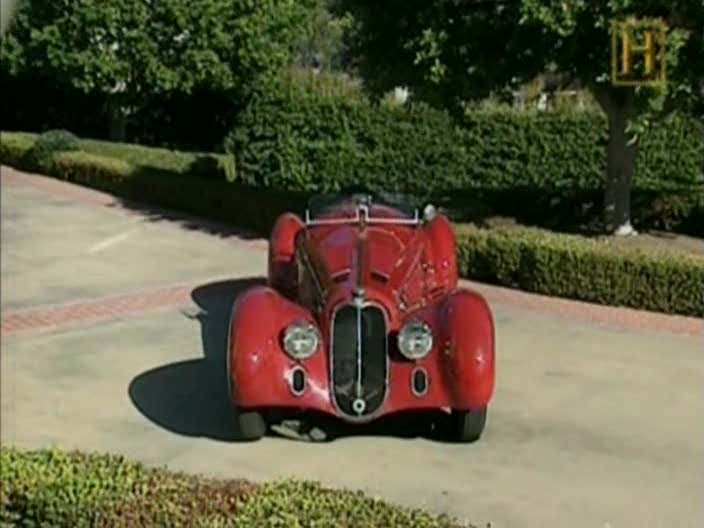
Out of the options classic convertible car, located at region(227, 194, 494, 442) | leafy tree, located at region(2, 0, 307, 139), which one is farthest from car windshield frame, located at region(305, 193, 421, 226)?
leafy tree, located at region(2, 0, 307, 139)

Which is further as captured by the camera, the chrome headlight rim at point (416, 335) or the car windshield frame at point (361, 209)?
the car windshield frame at point (361, 209)

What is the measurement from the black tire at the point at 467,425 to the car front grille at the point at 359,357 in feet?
1.58

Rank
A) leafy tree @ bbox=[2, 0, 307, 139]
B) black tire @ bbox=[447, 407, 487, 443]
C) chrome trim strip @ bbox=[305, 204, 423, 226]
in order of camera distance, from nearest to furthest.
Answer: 1. black tire @ bbox=[447, 407, 487, 443]
2. chrome trim strip @ bbox=[305, 204, 423, 226]
3. leafy tree @ bbox=[2, 0, 307, 139]

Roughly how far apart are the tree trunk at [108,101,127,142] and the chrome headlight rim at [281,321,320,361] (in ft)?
54.3

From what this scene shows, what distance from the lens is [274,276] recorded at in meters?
8.05

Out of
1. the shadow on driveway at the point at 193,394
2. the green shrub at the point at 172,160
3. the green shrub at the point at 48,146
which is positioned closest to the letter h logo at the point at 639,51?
the shadow on driveway at the point at 193,394

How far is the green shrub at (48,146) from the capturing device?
19.0m

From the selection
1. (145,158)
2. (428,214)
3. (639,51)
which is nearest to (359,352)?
(428,214)

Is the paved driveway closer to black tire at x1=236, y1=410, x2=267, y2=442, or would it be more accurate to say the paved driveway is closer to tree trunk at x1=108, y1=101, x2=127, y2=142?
black tire at x1=236, y1=410, x2=267, y2=442

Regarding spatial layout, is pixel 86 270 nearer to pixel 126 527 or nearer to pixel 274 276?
pixel 274 276

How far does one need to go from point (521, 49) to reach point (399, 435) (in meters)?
5.08

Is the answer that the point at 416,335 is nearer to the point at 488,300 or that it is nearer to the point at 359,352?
the point at 359,352

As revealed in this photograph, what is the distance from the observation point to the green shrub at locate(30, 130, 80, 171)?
1902 cm

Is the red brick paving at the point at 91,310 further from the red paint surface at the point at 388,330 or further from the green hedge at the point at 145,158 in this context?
the green hedge at the point at 145,158
